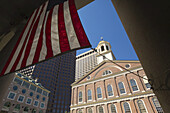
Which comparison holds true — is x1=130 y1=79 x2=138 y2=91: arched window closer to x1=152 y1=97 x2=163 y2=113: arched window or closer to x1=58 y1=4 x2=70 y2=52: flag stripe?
x1=152 y1=97 x2=163 y2=113: arched window

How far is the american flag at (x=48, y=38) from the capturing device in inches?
109

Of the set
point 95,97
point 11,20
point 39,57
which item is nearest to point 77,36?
point 39,57

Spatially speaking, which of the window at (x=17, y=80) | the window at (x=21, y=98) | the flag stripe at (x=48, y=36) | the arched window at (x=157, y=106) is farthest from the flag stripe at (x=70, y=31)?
the window at (x=21, y=98)

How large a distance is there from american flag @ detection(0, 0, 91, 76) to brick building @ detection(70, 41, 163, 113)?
18083 millimetres

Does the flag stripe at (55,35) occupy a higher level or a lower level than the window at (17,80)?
lower

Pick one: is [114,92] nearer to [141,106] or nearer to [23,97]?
[141,106]

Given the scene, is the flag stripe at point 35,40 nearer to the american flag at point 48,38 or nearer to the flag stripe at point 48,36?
the american flag at point 48,38

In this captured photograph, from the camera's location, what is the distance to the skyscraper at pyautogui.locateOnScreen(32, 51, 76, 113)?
215 feet

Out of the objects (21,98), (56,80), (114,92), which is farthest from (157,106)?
(56,80)

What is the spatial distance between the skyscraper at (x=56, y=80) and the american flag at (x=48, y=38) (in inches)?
2762

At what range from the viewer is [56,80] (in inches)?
2975

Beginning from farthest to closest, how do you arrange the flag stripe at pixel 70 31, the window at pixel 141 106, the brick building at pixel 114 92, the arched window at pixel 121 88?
the arched window at pixel 121 88, the brick building at pixel 114 92, the window at pixel 141 106, the flag stripe at pixel 70 31

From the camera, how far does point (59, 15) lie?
3842mm

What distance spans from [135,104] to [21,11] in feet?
64.5
